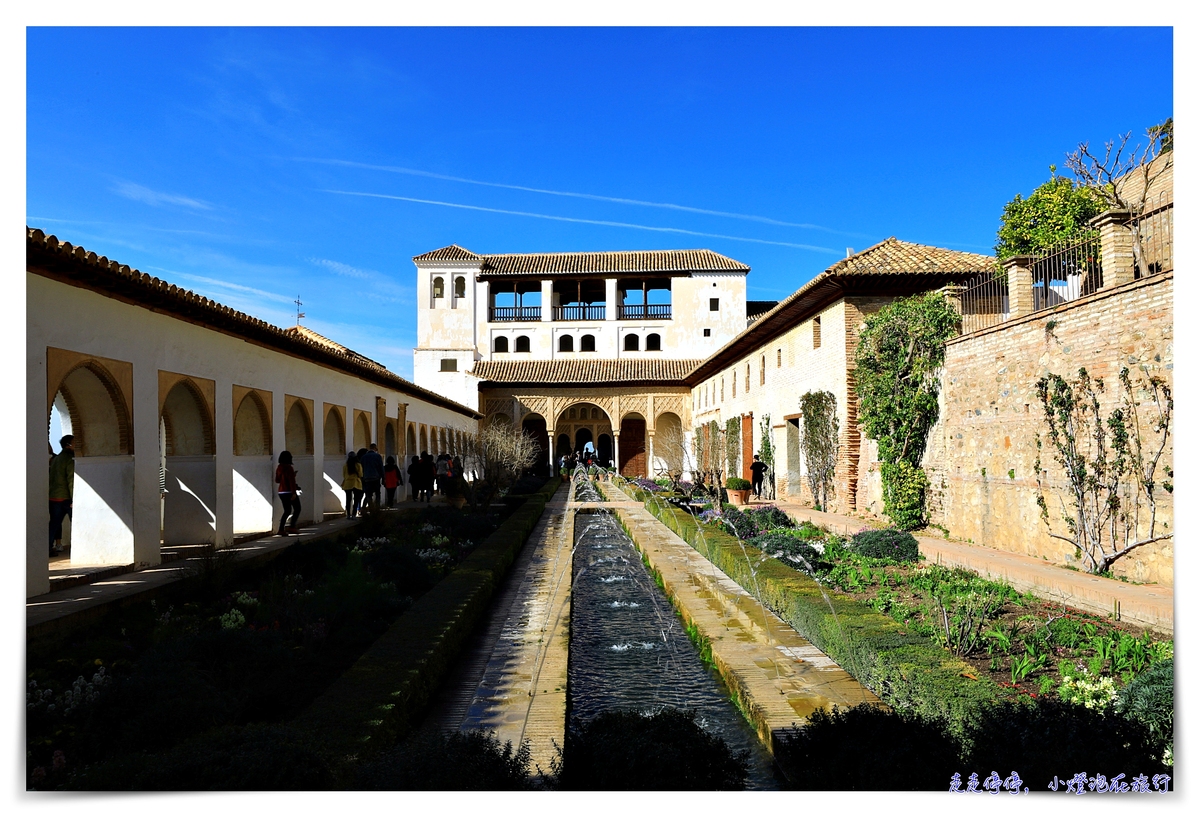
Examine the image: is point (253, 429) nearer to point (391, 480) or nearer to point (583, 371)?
point (391, 480)

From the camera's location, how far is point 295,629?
212 inches

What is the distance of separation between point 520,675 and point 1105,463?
645 cm

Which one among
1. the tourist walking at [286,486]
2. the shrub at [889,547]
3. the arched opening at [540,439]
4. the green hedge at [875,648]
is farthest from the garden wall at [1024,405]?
the arched opening at [540,439]

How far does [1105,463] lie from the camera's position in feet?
26.0

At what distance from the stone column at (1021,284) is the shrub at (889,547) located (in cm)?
345

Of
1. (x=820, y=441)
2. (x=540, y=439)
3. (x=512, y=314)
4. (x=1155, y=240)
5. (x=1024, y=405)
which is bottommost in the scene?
(x=820, y=441)

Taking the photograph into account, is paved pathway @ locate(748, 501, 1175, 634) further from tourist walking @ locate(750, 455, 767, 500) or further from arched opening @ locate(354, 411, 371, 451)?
arched opening @ locate(354, 411, 371, 451)

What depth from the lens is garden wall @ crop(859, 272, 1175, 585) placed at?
7328 mm

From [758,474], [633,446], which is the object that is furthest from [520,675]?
[633,446]

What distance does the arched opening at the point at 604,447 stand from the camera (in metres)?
41.2

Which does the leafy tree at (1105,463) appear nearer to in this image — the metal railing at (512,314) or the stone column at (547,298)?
the stone column at (547,298)

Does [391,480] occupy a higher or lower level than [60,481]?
lower

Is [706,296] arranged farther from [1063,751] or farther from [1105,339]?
[1063,751]

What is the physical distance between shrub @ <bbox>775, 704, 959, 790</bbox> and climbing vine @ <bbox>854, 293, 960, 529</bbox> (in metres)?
9.34
